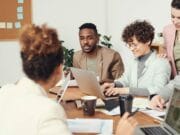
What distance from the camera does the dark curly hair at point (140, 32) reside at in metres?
2.76

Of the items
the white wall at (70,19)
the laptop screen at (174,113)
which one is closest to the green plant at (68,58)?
the white wall at (70,19)

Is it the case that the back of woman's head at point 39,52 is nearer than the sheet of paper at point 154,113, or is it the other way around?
the back of woman's head at point 39,52

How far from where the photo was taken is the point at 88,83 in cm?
249

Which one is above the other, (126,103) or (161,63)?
(161,63)

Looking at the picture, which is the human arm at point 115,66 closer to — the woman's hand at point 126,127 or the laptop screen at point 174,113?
the laptop screen at point 174,113

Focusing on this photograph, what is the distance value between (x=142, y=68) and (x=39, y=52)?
151 cm

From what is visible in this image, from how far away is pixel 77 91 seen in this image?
2748 mm

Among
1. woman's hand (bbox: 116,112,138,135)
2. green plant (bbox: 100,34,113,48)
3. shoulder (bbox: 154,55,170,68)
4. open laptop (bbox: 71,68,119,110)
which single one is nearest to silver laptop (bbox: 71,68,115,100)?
open laptop (bbox: 71,68,119,110)

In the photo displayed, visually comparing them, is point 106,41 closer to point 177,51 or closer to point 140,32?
point 177,51

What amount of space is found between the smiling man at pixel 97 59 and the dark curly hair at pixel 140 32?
560 mm

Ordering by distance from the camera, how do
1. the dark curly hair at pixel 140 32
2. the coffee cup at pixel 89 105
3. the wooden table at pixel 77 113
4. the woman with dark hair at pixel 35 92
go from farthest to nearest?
1. the dark curly hair at pixel 140 32
2. the coffee cup at pixel 89 105
3. the wooden table at pixel 77 113
4. the woman with dark hair at pixel 35 92

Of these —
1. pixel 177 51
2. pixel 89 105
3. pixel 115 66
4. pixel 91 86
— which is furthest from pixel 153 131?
pixel 115 66

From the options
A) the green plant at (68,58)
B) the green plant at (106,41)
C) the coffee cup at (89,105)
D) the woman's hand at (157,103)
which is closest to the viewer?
the coffee cup at (89,105)

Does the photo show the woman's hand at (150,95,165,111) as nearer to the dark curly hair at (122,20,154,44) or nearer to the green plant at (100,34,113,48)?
the dark curly hair at (122,20,154,44)
